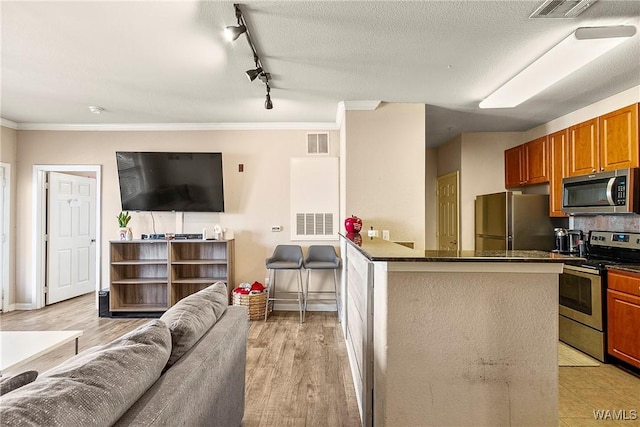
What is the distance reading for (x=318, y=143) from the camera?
14.0 feet

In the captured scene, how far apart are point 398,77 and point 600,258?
2.72 metres

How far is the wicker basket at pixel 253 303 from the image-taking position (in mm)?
3787

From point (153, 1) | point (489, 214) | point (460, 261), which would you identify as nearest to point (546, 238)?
point (489, 214)

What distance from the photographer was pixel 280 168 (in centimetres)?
427

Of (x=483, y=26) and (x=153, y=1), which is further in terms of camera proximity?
(x=483, y=26)

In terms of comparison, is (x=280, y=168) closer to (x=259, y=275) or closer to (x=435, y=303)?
(x=259, y=275)

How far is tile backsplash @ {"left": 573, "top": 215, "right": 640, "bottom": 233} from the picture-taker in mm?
2951

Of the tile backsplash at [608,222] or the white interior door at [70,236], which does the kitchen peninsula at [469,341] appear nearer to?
the tile backsplash at [608,222]

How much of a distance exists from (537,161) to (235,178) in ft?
12.9

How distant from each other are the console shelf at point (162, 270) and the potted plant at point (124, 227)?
9 centimetres

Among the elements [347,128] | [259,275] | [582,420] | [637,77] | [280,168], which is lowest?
[582,420]

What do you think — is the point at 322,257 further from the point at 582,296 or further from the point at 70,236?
the point at 70,236

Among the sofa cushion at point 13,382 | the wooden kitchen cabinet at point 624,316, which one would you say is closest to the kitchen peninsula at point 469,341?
the sofa cushion at point 13,382

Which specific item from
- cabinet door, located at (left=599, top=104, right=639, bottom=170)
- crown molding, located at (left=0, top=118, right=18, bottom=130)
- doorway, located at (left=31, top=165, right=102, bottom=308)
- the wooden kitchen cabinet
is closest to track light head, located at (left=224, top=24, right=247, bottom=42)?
cabinet door, located at (left=599, top=104, right=639, bottom=170)
